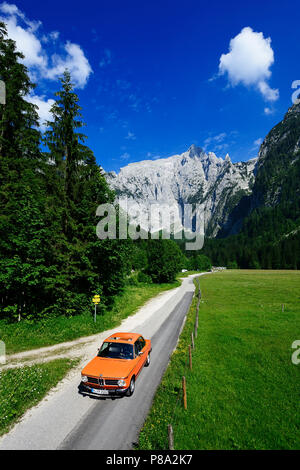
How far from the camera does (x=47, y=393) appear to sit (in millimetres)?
9547

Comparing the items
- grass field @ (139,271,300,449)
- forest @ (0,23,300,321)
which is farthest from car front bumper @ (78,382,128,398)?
forest @ (0,23,300,321)

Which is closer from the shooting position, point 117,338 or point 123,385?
point 123,385

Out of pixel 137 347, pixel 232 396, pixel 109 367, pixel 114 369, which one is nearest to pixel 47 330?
pixel 137 347

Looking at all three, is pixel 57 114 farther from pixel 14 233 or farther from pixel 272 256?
pixel 272 256

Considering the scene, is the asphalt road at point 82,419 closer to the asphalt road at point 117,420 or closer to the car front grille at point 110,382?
the asphalt road at point 117,420

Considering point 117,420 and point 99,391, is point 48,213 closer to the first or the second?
point 99,391

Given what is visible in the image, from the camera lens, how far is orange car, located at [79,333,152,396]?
28.8 feet

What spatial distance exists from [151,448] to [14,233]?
15.5 metres

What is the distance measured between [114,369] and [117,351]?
1.21 metres

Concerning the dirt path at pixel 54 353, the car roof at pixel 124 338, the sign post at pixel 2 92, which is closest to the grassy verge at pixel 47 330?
the dirt path at pixel 54 353

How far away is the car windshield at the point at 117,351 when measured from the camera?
10242 mm

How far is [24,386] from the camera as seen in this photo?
9.48 meters

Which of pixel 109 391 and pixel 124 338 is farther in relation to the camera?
pixel 124 338

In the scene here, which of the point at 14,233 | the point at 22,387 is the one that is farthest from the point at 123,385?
the point at 14,233
